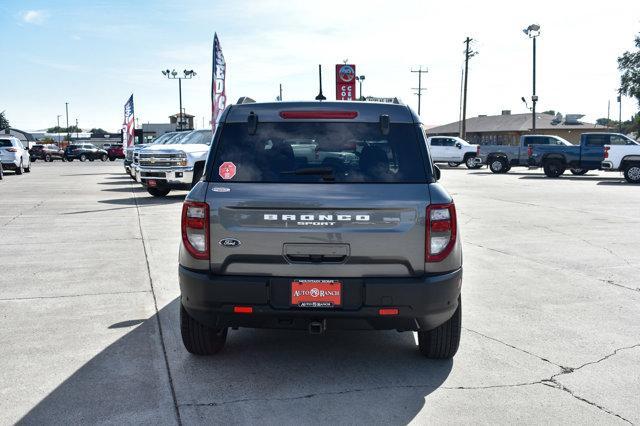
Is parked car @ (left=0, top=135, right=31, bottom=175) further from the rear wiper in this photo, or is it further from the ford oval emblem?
the rear wiper

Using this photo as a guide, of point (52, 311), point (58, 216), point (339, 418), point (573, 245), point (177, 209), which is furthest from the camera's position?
point (177, 209)

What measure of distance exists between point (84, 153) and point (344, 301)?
212 ft

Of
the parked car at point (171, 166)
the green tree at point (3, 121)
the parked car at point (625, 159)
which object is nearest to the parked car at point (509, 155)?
the parked car at point (625, 159)

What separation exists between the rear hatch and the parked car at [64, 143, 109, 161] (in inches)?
2505

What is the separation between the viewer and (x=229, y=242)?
4.16 metres

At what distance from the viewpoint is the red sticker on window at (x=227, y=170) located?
4.27m

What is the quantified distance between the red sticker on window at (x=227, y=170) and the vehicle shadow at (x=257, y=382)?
1397mm

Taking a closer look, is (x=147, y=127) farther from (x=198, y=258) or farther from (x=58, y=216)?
(x=198, y=258)

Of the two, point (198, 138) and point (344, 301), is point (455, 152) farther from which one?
point (344, 301)

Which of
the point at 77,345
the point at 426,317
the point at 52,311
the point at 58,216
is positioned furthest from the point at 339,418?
the point at 58,216

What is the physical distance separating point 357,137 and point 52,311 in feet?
12.2

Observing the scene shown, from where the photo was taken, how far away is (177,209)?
1568cm

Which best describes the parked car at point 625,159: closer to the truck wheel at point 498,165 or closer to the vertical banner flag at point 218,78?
the truck wheel at point 498,165

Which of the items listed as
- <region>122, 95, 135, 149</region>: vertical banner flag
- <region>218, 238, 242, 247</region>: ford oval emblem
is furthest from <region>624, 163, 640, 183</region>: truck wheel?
<region>218, 238, 242, 247</region>: ford oval emblem
